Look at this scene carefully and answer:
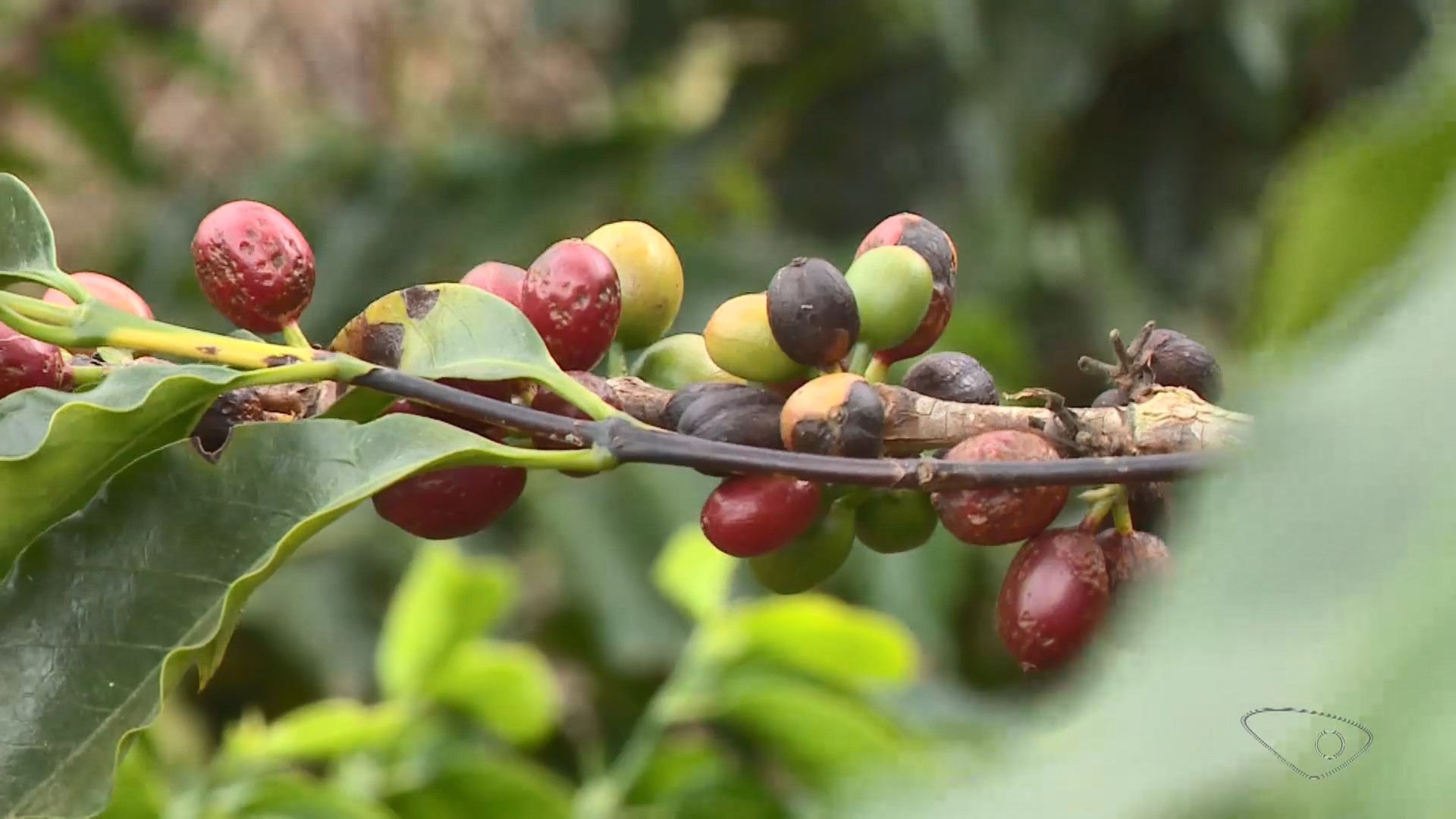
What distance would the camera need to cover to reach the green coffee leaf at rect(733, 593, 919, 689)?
921mm

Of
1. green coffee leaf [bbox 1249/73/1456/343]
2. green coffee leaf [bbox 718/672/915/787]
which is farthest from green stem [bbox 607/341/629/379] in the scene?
green coffee leaf [bbox 718/672/915/787]

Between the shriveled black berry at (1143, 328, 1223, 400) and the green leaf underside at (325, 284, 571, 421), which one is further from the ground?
the shriveled black berry at (1143, 328, 1223, 400)

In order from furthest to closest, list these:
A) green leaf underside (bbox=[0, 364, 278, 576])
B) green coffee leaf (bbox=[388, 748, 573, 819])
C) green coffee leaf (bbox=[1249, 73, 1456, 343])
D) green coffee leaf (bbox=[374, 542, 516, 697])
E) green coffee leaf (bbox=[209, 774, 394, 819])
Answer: green coffee leaf (bbox=[374, 542, 516, 697]) < green coffee leaf (bbox=[388, 748, 573, 819]) < green coffee leaf (bbox=[209, 774, 394, 819]) < green leaf underside (bbox=[0, 364, 278, 576]) < green coffee leaf (bbox=[1249, 73, 1456, 343])

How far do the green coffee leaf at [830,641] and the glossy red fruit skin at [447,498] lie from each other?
56 cm

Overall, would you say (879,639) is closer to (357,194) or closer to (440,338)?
(440,338)

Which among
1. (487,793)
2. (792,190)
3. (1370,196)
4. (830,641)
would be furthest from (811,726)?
(792,190)

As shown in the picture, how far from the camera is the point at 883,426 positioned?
14.4 inches

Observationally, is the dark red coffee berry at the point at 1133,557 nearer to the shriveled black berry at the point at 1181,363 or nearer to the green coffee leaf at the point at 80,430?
the shriveled black berry at the point at 1181,363

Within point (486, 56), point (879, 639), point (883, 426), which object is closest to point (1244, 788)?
point (883, 426)

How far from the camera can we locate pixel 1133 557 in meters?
0.37

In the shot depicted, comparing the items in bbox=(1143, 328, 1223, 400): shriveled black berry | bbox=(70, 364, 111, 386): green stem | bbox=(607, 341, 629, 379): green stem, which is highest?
bbox=(1143, 328, 1223, 400): shriveled black berry

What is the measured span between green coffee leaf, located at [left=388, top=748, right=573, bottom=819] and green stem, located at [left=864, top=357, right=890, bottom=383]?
1.52 ft

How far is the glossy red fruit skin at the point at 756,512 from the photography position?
14.4 inches

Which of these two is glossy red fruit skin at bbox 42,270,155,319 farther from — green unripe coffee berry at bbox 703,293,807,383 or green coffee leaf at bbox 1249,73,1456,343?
green coffee leaf at bbox 1249,73,1456,343
